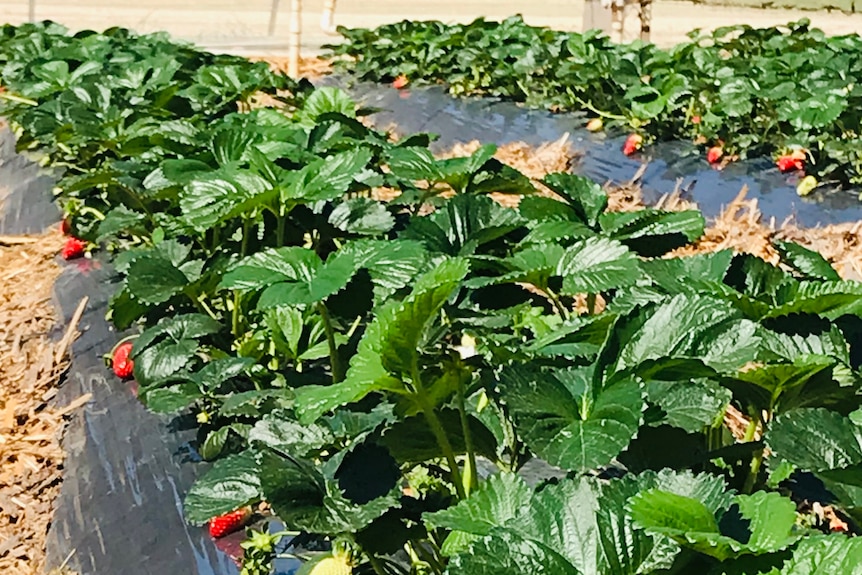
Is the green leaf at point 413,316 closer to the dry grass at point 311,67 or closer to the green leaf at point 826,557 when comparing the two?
the green leaf at point 826,557

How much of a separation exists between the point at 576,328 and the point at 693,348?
0.50 ft

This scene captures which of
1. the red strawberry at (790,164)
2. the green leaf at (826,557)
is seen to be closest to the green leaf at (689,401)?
the green leaf at (826,557)

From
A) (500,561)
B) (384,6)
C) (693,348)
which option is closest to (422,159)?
(693,348)

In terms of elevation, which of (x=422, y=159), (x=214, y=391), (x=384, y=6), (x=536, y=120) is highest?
(x=422, y=159)

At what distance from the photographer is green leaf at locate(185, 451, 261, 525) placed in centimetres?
123

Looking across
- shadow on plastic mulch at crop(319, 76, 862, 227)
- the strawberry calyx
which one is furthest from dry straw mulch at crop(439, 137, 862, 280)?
the strawberry calyx

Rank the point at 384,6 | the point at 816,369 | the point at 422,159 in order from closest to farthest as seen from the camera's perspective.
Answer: the point at 816,369, the point at 422,159, the point at 384,6

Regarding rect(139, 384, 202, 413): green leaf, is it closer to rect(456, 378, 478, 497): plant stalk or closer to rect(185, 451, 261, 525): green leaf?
rect(185, 451, 261, 525): green leaf

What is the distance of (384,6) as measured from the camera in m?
12.2

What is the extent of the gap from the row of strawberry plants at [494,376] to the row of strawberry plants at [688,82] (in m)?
2.33

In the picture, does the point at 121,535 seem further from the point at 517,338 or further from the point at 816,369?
the point at 816,369

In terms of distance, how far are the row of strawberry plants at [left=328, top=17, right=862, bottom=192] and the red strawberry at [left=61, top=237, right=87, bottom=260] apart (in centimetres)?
235

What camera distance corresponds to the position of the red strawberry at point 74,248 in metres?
3.00

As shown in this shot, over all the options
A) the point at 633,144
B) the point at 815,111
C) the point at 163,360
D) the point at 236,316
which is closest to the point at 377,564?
the point at 163,360
